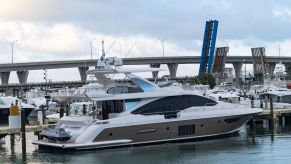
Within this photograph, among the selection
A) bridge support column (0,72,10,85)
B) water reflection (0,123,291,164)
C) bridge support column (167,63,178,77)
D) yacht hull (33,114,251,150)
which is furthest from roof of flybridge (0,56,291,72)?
water reflection (0,123,291,164)

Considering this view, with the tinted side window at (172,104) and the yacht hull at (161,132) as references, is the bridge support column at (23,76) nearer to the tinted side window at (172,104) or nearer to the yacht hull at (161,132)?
the yacht hull at (161,132)

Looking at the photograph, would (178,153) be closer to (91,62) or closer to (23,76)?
(91,62)

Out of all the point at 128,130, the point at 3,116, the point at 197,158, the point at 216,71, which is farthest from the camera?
the point at 216,71

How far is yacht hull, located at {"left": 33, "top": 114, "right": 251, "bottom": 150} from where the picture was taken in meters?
32.0

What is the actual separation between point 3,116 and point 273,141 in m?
31.3

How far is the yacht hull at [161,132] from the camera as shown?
32031 mm

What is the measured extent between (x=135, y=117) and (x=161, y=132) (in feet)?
6.84

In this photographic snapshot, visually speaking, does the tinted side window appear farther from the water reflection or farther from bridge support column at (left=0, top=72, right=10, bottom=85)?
bridge support column at (left=0, top=72, right=10, bottom=85)

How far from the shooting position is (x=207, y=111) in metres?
35.4

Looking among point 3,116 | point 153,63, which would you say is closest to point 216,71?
point 153,63

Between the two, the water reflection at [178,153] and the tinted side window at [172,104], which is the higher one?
the tinted side window at [172,104]

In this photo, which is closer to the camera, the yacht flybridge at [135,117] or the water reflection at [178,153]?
the water reflection at [178,153]

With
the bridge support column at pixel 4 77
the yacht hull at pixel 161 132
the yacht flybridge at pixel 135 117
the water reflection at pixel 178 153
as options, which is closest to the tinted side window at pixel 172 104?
the yacht flybridge at pixel 135 117

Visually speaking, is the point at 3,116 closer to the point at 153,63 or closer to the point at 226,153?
the point at 226,153
